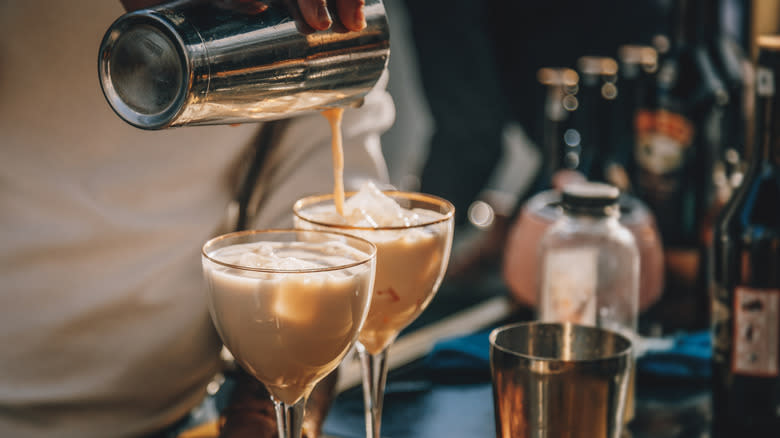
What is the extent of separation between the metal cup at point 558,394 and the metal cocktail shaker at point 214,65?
32 centimetres

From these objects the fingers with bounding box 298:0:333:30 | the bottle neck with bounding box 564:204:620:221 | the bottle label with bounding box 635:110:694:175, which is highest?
the fingers with bounding box 298:0:333:30

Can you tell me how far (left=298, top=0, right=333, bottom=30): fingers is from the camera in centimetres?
71

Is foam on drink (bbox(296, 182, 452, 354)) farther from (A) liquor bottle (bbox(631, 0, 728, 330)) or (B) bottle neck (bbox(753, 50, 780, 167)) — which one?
(A) liquor bottle (bbox(631, 0, 728, 330))

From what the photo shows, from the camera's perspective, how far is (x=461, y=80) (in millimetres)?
3150

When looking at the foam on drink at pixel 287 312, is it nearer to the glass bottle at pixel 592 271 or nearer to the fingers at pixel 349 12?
the fingers at pixel 349 12

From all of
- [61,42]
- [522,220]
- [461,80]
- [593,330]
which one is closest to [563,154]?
[522,220]

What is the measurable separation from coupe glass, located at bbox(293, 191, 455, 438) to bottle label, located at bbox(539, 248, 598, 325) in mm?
326

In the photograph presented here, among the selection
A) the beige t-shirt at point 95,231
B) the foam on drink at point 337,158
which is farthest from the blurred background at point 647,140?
the foam on drink at point 337,158

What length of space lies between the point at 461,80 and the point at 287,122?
76.7 inches

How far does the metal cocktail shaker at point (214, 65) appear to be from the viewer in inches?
25.0

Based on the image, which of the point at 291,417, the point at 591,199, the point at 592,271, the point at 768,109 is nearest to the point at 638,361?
the point at 592,271

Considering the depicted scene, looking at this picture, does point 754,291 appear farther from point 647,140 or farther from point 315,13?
point 315,13

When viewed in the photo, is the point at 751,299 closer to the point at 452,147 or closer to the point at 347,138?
the point at 347,138

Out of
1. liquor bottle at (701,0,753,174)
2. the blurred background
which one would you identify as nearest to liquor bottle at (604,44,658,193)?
the blurred background
